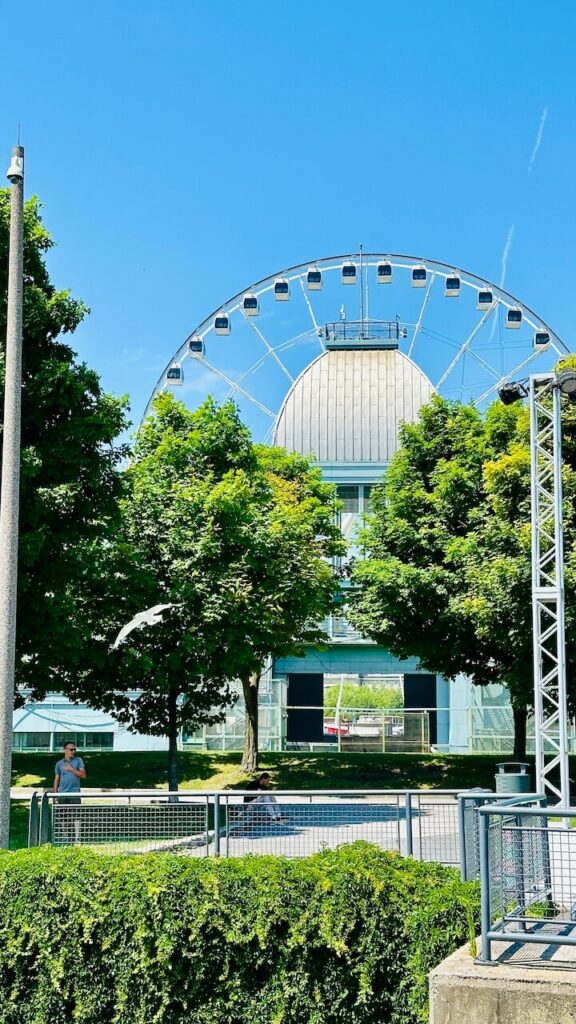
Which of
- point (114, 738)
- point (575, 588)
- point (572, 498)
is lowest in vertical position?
point (114, 738)

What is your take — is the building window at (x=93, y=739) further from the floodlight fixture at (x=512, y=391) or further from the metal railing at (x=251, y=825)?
the metal railing at (x=251, y=825)

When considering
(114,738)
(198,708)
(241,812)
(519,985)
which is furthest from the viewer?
(114,738)

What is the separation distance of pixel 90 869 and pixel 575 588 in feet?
61.7

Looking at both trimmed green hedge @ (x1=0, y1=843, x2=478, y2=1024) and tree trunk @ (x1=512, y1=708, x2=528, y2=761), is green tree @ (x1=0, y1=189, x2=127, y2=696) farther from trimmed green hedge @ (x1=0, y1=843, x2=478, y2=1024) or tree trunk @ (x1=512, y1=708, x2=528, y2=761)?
tree trunk @ (x1=512, y1=708, x2=528, y2=761)

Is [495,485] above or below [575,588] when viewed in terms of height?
above

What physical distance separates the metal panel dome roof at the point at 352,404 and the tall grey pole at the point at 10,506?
36.5 m

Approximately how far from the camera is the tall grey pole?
10.4m

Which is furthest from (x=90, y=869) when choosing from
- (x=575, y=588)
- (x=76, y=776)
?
(x=575, y=588)

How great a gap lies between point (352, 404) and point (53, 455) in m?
Result: 31.3

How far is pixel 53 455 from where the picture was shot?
1900cm

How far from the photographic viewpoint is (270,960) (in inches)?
311

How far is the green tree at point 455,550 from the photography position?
92.4 feet

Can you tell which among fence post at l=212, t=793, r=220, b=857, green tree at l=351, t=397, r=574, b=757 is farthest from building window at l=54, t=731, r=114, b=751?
fence post at l=212, t=793, r=220, b=857

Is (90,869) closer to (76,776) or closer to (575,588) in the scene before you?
(76,776)
